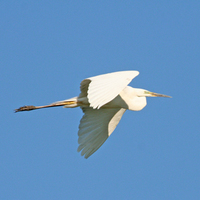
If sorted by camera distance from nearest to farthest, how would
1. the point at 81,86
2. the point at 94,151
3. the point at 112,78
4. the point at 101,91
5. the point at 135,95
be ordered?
1. the point at 101,91
2. the point at 112,78
3. the point at 81,86
4. the point at 135,95
5. the point at 94,151

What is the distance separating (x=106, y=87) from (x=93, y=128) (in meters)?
2.79

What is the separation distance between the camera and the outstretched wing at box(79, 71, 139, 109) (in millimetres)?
5223

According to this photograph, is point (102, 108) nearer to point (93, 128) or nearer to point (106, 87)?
point (93, 128)

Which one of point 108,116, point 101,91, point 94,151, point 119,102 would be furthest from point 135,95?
point 101,91

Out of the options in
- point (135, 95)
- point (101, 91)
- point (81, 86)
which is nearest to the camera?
point (101, 91)

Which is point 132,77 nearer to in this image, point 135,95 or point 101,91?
point 101,91

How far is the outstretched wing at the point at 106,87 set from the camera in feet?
17.1

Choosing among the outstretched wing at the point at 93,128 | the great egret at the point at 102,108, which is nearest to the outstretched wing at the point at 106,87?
the great egret at the point at 102,108

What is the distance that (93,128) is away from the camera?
26.7 feet

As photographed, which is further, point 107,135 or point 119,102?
point 107,135

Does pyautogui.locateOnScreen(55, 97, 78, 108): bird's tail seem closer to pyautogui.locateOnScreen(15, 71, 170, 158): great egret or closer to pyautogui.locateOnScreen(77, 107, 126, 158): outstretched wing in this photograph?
pyautogui.locateOnScreen(15, 71, 170, 158): great egret

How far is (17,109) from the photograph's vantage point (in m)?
8.00

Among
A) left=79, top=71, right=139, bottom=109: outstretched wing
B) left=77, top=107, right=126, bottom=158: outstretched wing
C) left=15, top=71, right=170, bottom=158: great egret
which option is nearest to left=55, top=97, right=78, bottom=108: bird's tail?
left=15, top=71, right=170, bottom=158: great egret

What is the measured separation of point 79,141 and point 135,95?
5.01 feet
